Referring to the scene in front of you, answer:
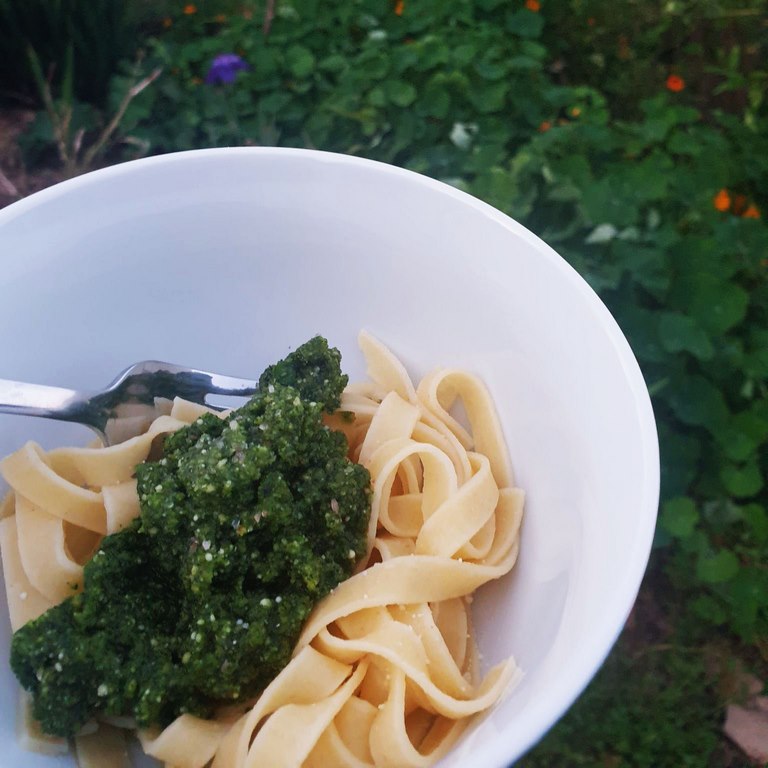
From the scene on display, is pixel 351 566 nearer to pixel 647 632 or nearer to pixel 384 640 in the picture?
pixel 384 640

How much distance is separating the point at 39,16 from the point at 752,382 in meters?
2.64

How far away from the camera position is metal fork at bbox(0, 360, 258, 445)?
144cm

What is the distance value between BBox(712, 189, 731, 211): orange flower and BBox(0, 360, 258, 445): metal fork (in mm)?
1706

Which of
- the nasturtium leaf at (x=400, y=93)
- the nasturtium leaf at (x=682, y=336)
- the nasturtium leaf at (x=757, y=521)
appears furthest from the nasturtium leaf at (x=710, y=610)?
the nasturtium leaf at (x=400, y=93)

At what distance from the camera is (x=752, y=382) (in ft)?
7.27

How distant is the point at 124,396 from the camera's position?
1.62 meters

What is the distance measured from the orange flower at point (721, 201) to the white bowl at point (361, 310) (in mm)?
1363

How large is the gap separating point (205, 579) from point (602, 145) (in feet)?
6.58

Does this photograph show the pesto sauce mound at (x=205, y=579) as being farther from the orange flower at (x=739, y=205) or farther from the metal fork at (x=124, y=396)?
the orange flower at (x=739, y=205)

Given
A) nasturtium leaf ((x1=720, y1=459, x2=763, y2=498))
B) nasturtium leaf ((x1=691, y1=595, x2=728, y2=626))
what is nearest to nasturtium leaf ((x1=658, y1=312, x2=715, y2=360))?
nasturtium leaf ((x1=720, y1=459, x2=763, y2=498))

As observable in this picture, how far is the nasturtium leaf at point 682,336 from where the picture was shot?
7.04 ft

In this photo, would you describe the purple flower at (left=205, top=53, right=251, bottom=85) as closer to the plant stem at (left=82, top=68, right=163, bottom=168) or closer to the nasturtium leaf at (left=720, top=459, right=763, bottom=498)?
the plant stem at (left=82, top=68, right=163, bottom=168)

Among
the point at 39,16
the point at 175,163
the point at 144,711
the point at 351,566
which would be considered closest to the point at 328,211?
the point at 175,163

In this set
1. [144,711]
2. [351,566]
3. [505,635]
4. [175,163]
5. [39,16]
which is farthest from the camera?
[39,16]
